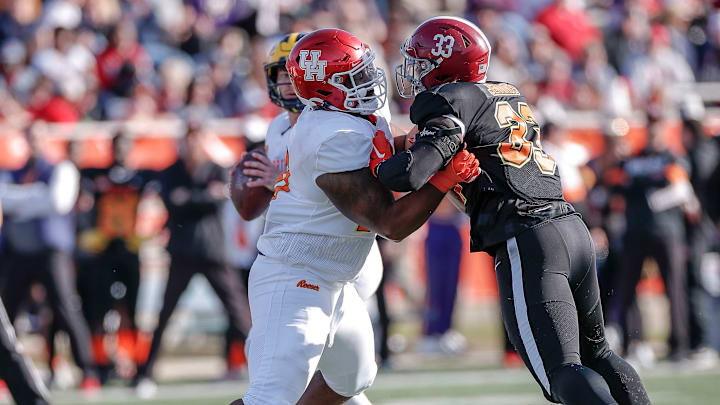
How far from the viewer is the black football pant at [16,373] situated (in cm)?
519

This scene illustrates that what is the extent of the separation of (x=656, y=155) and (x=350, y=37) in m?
5.22

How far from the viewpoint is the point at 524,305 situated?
13.4 ft

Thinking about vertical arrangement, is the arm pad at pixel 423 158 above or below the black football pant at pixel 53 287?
above

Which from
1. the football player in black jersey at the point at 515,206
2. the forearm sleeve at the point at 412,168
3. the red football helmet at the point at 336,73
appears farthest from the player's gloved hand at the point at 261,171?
the forearm sleeve at the point at 412,168

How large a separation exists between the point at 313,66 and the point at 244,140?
5239 millimetres

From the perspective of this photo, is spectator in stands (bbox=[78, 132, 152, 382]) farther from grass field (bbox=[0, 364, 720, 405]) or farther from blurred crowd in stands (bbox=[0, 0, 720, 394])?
grass field (bbox=[0, 364, 720, 405])

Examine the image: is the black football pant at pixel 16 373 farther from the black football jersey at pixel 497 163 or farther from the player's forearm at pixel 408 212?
the black football jersey at pixel 497 163

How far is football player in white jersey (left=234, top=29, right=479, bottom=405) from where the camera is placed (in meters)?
4.03

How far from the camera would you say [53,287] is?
8.39 m

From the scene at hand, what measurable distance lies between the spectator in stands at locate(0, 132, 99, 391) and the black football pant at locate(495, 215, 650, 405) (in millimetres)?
4972

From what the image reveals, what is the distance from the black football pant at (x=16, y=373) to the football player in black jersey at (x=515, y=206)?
2164 mm

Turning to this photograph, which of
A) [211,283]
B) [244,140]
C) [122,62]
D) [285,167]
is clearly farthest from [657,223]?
[122,62]

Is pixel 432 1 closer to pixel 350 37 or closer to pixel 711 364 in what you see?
pixel 711 364

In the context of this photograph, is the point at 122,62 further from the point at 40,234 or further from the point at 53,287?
the point at 53,287
